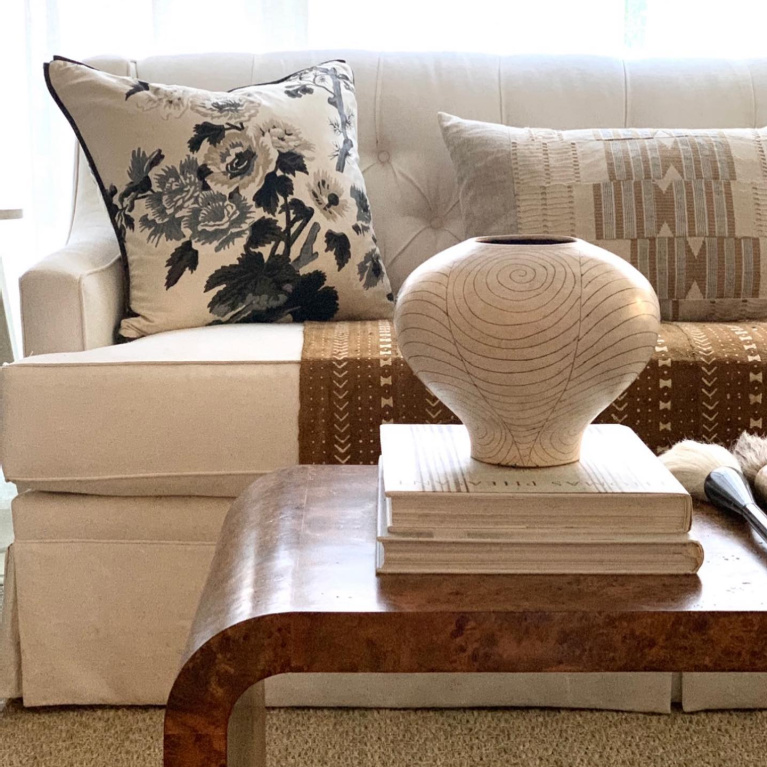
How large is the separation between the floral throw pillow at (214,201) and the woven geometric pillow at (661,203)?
28 cm

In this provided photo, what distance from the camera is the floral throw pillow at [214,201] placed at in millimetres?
1563

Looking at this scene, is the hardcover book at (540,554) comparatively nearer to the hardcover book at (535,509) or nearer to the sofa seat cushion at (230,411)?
the hardcover book at (535,509)

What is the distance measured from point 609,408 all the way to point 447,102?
2.59 ft

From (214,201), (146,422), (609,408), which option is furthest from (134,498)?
(609,408)

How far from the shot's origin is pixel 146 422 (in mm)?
1302

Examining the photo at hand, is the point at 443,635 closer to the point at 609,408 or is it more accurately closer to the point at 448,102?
the point at 609,408

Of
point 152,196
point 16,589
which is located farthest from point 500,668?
point 152,196

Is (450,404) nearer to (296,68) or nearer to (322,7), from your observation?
(296,68)

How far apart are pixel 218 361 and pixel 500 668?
723mm

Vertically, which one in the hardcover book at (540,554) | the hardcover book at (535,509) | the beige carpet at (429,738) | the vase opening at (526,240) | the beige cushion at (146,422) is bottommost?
the beige carpet at (429,738)

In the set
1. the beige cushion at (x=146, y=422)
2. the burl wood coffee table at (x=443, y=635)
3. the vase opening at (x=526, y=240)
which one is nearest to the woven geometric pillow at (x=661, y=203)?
the beige cushion at (x=146, y=422)

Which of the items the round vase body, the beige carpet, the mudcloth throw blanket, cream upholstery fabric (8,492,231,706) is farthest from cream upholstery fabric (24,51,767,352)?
the round vase body

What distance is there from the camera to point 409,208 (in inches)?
73.3

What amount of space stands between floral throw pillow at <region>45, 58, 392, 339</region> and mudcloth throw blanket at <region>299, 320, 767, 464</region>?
272 mm
